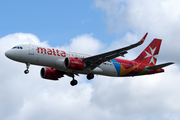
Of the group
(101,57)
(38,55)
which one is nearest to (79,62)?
(101,57)

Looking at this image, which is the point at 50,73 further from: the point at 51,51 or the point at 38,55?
the point at 38,55

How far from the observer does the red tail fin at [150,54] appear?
161 ft

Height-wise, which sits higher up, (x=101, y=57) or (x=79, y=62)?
(x=101, y=57)

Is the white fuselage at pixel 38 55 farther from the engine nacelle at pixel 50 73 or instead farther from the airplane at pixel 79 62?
the engine nacelle at pixel 50 73

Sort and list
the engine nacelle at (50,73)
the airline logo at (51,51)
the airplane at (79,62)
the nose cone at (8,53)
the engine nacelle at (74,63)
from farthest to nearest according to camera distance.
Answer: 1. the engine nacelle at (50,73)
2. the engine nacelle at (74,63)
3. the airline logo at (51,51)
4. the airplane at (79,62)
5. the nose cone at (8,53)

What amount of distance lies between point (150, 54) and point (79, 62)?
14.5 meters

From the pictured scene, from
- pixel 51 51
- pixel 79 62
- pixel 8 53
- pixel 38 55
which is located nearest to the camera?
pixel 8 53

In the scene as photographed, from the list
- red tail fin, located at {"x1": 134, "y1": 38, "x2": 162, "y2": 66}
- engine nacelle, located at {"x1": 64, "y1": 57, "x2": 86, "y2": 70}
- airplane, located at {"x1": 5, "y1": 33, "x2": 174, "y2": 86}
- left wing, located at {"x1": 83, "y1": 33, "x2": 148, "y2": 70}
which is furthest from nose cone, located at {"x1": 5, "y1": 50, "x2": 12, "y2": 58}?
red tail fin, located at {"x1": 134, "y1": 38, "x2": 162, "y2": 66}

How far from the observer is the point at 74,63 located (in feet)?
131

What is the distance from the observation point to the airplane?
3891 cm

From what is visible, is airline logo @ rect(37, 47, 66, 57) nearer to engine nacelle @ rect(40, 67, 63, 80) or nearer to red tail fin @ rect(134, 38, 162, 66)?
engine nacelle @ rect(40, 67, 63, 80)

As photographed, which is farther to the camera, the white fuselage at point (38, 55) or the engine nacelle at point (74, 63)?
the engine nacelle at point (74, 63)

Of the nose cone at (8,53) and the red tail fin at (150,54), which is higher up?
the red tail fin at (150,54)

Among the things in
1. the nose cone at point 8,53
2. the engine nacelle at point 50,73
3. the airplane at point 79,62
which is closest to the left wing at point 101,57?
the airplane at point 79,62
